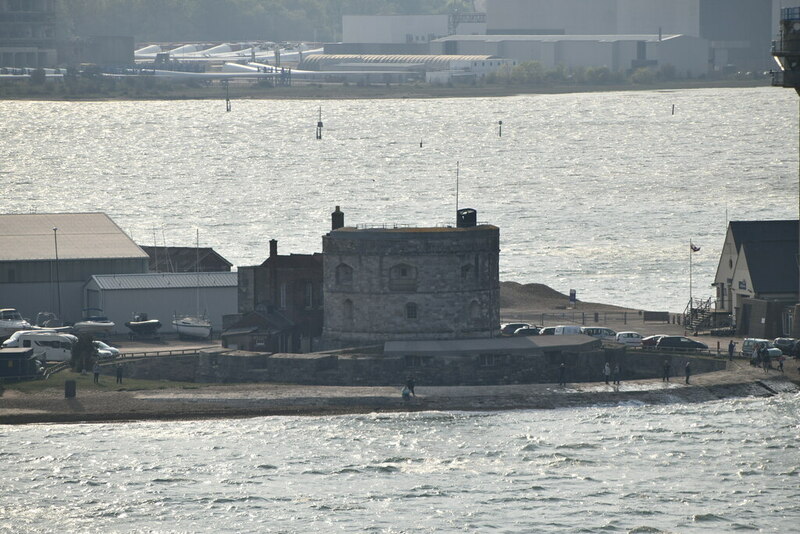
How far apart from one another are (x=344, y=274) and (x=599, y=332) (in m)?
13.4

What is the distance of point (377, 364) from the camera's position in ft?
264

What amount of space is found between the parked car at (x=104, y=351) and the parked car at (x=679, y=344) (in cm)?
2444

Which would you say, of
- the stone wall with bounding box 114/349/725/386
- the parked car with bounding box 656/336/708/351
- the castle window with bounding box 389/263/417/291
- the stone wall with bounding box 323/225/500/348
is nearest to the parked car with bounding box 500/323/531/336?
the stone wall with bounding box 323/225/500/348

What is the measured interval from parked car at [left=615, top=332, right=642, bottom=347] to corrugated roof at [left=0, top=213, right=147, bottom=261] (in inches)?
998

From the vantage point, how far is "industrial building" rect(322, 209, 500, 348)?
272 feet

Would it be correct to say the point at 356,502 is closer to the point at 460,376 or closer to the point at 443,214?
the point at 460,376

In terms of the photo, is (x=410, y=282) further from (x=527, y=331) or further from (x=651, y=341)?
(x=651, y=341)

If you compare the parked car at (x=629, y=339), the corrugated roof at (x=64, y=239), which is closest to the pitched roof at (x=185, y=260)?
the corrugated roof at (x=64, y=239)

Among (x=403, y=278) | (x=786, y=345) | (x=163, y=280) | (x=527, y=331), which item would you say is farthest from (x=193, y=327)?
(x=786, y=345)

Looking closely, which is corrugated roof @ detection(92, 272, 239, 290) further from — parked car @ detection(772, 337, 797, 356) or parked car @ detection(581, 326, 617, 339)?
parked car @ detection(772, 337, 797, 356)

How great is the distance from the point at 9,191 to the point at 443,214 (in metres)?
53.8

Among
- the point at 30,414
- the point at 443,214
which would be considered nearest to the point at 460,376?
the point at 30,414

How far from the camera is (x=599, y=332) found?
3533 inches

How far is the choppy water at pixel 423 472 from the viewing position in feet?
199
